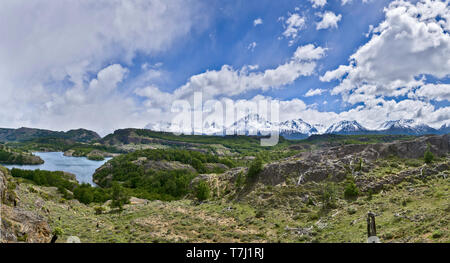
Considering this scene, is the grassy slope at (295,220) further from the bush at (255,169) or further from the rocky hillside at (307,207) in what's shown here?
the bush at (255,169)

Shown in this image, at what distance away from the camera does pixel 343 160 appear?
139ft

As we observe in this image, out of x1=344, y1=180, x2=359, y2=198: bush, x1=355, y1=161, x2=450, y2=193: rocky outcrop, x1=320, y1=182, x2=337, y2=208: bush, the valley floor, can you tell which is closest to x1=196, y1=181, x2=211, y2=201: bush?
the valley floor

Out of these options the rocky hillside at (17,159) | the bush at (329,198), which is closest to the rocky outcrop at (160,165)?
the rocky hillside at (17,159)

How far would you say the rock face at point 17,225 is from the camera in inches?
639

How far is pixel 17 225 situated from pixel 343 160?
47.4m

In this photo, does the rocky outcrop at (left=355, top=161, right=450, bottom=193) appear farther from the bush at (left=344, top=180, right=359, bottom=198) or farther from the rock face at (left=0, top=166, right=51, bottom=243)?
the rock face at (left=0, top=166, right=51, bottom=243)

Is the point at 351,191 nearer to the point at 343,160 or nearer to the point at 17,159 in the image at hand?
the point at 343,160

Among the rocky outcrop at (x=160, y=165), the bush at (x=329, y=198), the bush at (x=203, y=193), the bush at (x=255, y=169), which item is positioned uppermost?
the bush at (x=255, y=169)

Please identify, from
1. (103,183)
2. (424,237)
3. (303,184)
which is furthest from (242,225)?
(103,183)

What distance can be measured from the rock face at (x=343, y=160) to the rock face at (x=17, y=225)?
114ft

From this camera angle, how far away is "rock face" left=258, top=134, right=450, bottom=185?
39.2m
